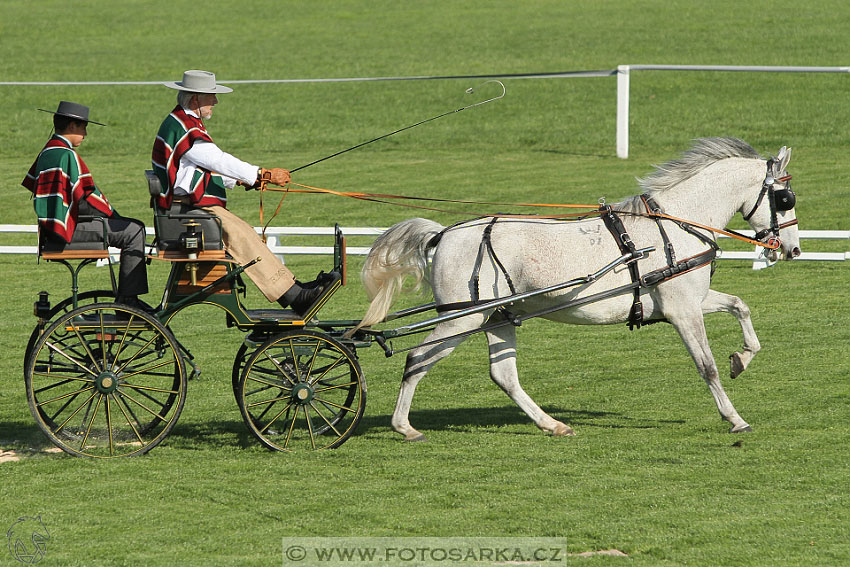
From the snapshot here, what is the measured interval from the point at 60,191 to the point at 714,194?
429 centimetres

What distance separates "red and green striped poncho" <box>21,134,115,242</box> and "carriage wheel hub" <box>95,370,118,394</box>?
0.87 metres

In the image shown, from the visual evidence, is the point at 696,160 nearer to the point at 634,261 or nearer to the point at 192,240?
the point at 634,261

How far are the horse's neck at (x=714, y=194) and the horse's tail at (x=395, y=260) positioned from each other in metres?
1.62

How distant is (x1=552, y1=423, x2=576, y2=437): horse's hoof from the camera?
7.76 metres

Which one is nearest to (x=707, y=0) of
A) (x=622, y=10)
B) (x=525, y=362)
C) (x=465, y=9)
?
(x=622, y=10)

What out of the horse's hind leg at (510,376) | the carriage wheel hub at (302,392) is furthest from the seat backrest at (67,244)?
the horse's hind leg at (510,376)

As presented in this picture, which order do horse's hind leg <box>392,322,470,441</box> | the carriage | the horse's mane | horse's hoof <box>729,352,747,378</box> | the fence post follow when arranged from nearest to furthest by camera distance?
the carriage
horse's hind leg <box>392,322,470,441</box>
the horse's mane
horse's hoof <box>729,352,747,378</box>
the fence post

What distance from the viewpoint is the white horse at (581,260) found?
7.62m

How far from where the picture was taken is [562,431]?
25.5 feet

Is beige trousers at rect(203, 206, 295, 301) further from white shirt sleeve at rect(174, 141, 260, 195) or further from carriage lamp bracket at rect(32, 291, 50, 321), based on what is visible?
carriage lamp bracket at rect(32, 291, 50, 321)

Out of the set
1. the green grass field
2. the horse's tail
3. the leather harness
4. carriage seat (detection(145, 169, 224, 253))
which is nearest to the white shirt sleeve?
carriage seat (detection(145, 169, 224, 253))

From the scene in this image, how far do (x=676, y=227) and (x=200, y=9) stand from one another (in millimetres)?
35451

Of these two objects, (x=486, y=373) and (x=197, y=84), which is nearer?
(x=197, y=84)

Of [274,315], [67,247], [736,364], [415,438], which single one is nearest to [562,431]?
[415,438]
